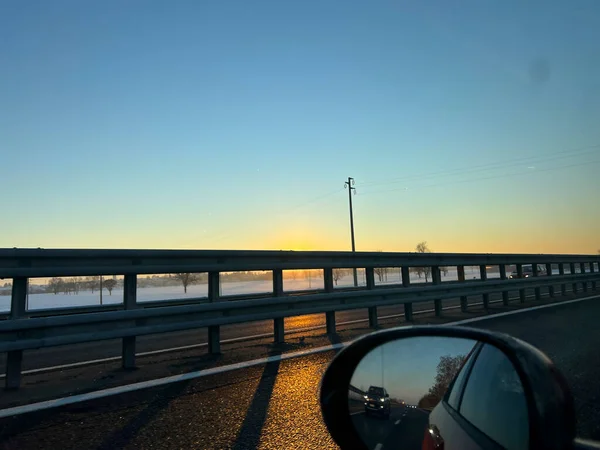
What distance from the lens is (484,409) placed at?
174cm

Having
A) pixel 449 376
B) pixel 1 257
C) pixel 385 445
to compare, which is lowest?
pixel 385 445

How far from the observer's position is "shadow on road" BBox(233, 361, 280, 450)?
3215mm

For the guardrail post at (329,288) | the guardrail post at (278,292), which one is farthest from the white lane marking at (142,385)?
the guardrail post at (329,288)

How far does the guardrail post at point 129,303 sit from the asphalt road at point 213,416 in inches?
44.0

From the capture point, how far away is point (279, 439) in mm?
3256

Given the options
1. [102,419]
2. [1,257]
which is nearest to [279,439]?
[102,419]

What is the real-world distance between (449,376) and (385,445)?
0.40 metres

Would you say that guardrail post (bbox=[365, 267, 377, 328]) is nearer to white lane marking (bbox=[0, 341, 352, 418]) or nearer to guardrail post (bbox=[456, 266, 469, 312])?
white lane marking (bbox=[0, 341, 352, 418])

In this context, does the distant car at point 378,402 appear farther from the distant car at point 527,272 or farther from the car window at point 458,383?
the distant car at point 527,272

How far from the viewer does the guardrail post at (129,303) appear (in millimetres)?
5383

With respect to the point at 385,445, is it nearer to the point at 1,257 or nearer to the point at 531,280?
the point at 1,257

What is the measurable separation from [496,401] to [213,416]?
264 cm

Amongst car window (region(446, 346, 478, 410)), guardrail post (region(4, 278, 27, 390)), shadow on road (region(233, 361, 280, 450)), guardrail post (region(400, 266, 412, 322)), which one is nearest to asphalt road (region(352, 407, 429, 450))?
car window (region(446, 346, 478, 410))

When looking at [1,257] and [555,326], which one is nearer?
[1,257]
